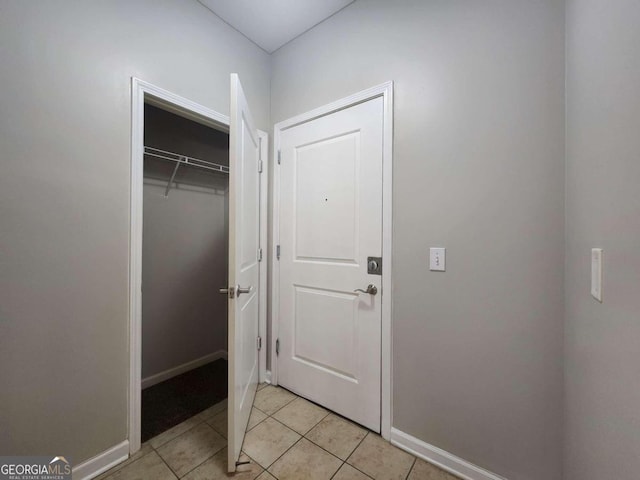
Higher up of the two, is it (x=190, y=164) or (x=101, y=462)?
(x=190, y=164)

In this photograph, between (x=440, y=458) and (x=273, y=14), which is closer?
(x=440, y=458)

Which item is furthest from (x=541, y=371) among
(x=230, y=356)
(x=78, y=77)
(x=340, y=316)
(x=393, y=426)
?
(x=78, y=77)

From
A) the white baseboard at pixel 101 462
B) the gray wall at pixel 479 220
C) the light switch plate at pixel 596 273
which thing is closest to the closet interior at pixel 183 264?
the white baseboard at pixel 101 462

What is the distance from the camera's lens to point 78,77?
45.7 inches

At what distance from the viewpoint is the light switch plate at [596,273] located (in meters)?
0.65

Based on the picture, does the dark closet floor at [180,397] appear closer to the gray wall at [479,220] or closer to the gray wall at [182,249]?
the gray wall at [182,249]

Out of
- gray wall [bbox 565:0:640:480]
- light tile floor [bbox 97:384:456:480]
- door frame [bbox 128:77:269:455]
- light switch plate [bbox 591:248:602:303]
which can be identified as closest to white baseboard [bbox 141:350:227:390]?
light tile floor [bbox 97:384:456:480]

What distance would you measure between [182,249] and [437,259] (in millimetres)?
2143

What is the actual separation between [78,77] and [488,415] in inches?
98.6

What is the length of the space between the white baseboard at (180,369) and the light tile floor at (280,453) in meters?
0.68

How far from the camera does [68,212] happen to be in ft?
3.77

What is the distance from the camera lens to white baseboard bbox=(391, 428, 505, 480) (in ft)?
3.90

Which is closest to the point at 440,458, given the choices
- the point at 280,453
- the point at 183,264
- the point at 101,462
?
the point at 280,453

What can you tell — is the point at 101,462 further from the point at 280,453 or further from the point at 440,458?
the point at 440,458
